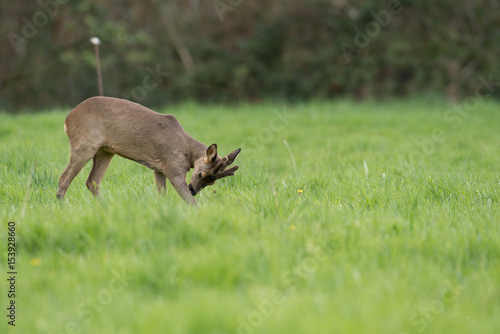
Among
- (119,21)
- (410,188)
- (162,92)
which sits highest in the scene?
(410,188)

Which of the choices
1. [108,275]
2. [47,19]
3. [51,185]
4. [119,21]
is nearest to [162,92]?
[119,21]

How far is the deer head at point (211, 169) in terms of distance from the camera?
185 inches

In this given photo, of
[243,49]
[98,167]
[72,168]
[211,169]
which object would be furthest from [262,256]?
[243,49]

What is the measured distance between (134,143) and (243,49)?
1215 centimetres

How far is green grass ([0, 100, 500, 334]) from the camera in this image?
2.53 metres

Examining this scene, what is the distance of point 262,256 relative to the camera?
313 centimetres

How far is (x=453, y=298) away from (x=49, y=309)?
6.18 ft

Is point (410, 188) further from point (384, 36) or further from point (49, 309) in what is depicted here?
point (384, 36)

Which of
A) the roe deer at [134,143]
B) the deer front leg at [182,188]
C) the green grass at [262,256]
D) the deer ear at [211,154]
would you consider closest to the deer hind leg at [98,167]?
the roe deer at [134,143]

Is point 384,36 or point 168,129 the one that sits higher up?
point 168,129

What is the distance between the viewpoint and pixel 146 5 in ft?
53.8

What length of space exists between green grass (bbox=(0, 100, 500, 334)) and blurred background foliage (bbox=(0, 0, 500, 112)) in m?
10.5

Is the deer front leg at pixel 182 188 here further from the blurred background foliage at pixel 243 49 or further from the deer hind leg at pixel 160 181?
the blurred background foliage at pixel 243 49

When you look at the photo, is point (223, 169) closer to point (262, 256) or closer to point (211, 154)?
point (211, 154)
